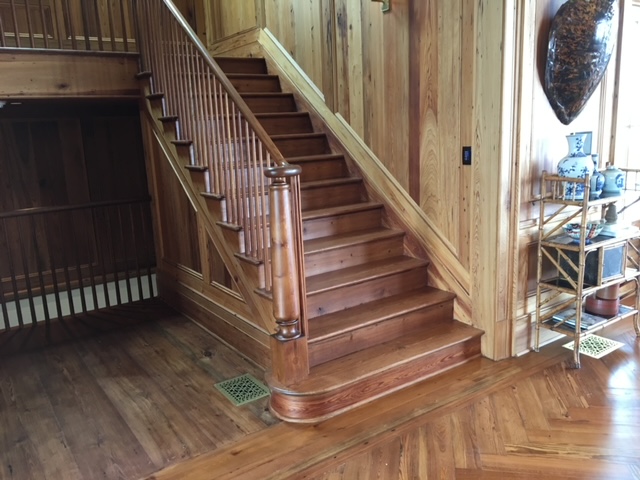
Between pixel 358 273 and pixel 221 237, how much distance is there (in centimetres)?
92

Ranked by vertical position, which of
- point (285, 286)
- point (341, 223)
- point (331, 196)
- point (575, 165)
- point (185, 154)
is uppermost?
point (185, 154)

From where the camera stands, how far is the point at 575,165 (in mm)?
2977

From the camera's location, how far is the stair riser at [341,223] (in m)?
3.61

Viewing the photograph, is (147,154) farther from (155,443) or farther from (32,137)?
(155,443)

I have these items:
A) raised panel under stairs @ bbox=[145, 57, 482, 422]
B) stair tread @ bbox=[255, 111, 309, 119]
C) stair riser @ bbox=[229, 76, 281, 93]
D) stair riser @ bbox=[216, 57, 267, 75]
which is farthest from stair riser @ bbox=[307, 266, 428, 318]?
stair riser @ bbox=[216, 57, 267, 75]

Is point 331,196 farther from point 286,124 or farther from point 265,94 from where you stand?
point 265,94

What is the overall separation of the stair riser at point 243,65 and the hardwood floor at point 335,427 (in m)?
2.71

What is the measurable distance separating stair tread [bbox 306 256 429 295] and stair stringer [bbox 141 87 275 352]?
308mm

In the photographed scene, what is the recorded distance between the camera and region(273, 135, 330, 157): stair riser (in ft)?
13.6

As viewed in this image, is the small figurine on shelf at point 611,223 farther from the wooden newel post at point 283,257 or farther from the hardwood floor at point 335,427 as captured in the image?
the wooden newel post at point 283,257

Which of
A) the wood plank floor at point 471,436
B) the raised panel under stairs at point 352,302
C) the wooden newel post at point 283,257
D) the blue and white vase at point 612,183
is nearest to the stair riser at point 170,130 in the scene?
the raised panel under stairs at point 352,302

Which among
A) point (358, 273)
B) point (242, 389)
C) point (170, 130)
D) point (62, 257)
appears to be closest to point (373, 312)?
point (358, 273)

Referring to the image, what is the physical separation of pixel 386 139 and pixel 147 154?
85.9 inches

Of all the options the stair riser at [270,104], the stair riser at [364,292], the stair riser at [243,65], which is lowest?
the stair riser at [364,292]
